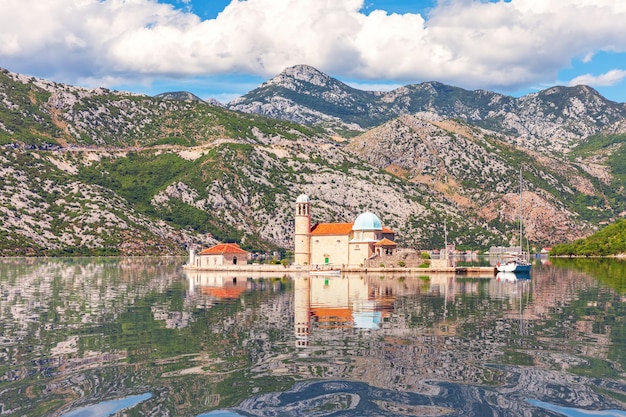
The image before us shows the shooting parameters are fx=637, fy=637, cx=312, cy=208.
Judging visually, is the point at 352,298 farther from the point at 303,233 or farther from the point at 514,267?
the point at 303,233

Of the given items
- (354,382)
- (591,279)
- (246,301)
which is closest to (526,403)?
(354,382)

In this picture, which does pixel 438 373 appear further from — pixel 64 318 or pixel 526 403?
pixel 64 318

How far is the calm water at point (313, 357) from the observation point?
23.7 meters

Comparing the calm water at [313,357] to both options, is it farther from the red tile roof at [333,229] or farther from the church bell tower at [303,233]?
the church bell tower at [303,233]

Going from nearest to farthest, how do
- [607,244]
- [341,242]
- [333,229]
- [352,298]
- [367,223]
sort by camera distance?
[352,298], [367,223], [341,242], [333,229], [607,244]

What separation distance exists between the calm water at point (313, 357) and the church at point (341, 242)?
65.8 meters

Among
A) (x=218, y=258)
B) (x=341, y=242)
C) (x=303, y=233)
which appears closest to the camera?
(x=341, y=242)

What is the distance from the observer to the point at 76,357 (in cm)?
3183

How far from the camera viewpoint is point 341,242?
129 meters

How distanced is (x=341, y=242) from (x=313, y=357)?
97343mm

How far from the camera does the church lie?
126750 millimetres

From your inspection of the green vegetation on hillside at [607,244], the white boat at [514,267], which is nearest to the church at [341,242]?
the white boat at [514,267]

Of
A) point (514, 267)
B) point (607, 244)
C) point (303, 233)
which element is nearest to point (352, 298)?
point (514, 267)

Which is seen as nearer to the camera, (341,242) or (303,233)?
(341,242)
